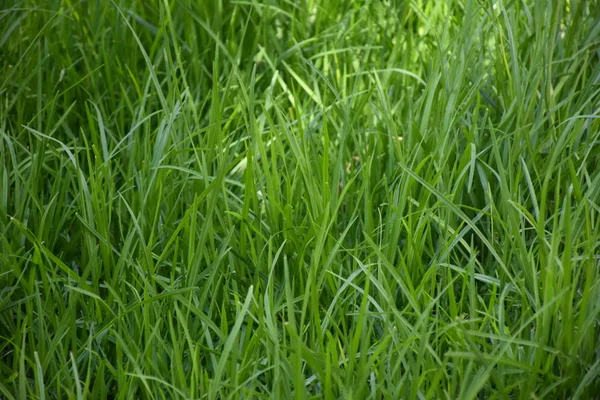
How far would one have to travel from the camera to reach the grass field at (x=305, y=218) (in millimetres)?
1605

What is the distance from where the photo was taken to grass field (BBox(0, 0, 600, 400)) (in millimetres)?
1605

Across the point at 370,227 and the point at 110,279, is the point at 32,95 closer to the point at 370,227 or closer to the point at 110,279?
the point at 110,279

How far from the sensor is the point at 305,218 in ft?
6.54

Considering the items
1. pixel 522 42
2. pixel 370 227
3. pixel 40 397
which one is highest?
pixel 522 42

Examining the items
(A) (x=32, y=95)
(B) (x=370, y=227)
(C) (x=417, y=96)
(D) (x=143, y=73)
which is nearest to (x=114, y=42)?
(D) (x=143, y=73)

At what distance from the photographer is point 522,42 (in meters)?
2.43

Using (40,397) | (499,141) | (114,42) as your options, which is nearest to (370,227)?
(499,141)

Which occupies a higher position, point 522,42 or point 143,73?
point 522,42

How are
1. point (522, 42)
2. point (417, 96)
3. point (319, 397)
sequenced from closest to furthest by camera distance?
1. point (319, 397)
2. point (522, 42)
3. point (417, 96)

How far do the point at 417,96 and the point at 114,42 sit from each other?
39.1 inches

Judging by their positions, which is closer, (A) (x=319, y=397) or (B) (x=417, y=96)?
(A) (x=319, y=397)

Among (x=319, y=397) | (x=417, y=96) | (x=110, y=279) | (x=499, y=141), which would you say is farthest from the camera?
(x=417, y=96)

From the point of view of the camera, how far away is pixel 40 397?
1620 mm

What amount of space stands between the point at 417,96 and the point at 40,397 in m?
1.53
